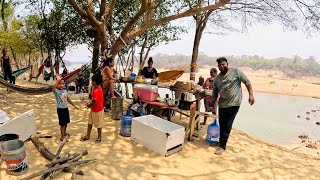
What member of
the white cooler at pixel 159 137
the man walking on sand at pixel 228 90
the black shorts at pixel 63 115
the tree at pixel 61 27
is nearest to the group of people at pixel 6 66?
the tree at pixel 61 27

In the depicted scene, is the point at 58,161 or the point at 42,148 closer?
the point at 58,161

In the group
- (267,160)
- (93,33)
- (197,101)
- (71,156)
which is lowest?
(267,160)

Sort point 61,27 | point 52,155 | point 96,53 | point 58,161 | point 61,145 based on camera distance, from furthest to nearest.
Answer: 1. point 61,27
2. point 96,53
3. point 61,145
4. point 52,155
5. point 58,161

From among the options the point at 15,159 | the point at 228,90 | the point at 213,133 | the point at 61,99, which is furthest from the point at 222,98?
the point at 15,159

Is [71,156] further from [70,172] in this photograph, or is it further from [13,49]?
[13,49]

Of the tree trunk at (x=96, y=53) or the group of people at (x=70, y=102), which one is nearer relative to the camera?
the group of people at (x=70, y=102)

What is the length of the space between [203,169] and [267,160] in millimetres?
1379

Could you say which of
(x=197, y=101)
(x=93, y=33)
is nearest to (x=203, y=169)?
(x=197, y=101)

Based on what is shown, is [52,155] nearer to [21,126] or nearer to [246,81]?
[21,126]

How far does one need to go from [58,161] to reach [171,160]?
5.48 ft

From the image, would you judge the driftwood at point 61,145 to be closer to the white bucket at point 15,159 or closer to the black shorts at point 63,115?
the black shorts at point 63,115

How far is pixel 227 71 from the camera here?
435 cm

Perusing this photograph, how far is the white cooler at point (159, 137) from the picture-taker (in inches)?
163

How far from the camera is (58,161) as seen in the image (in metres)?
3.50
